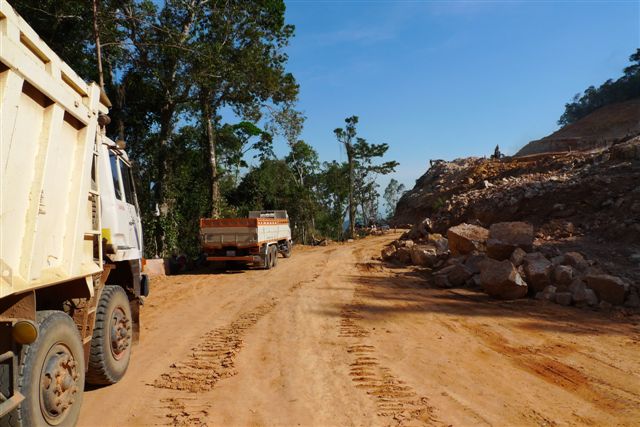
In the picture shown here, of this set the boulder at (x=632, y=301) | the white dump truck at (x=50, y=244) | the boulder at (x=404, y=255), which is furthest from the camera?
the boulder at (x=404, y=255)

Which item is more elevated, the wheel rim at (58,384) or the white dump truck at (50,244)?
the white dump truck at (50,244)

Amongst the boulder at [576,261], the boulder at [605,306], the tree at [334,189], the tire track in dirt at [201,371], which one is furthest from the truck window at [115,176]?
the tree at [334,189]

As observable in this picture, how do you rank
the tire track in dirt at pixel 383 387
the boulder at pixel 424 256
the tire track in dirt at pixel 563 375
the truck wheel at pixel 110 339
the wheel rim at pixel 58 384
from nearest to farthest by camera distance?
the wheel rim at pixel 58 384 → the tire track in dirt at pixel 383 387 → the tire track in dirt at pixel 563 375 → the truck wheel at pixel 110 339 → the boulder at pixel 424 256

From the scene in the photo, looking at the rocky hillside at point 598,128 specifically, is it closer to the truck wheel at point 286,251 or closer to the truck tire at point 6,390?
the truck wheel at point 286,251

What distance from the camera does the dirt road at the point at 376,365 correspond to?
13.5 ft

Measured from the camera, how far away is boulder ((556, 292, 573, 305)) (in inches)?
341

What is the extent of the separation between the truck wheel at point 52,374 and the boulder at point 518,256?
9363 mm

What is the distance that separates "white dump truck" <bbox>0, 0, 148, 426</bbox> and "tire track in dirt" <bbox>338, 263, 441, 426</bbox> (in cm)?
261

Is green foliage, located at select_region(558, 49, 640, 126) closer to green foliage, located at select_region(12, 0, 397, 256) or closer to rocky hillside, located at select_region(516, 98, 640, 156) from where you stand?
rocky hillside, located at select_region(516, 98, 640, 156)

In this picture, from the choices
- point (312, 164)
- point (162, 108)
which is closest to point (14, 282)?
point (162, 108)

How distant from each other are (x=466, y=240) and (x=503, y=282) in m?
3.75

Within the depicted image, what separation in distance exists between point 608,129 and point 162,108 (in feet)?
168

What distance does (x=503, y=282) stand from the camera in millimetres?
9266

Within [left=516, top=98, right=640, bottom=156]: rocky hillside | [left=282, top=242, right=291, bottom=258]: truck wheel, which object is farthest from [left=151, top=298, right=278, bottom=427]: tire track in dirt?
[left=516, top=98, right=640, bottom=156]: rocky hillside
